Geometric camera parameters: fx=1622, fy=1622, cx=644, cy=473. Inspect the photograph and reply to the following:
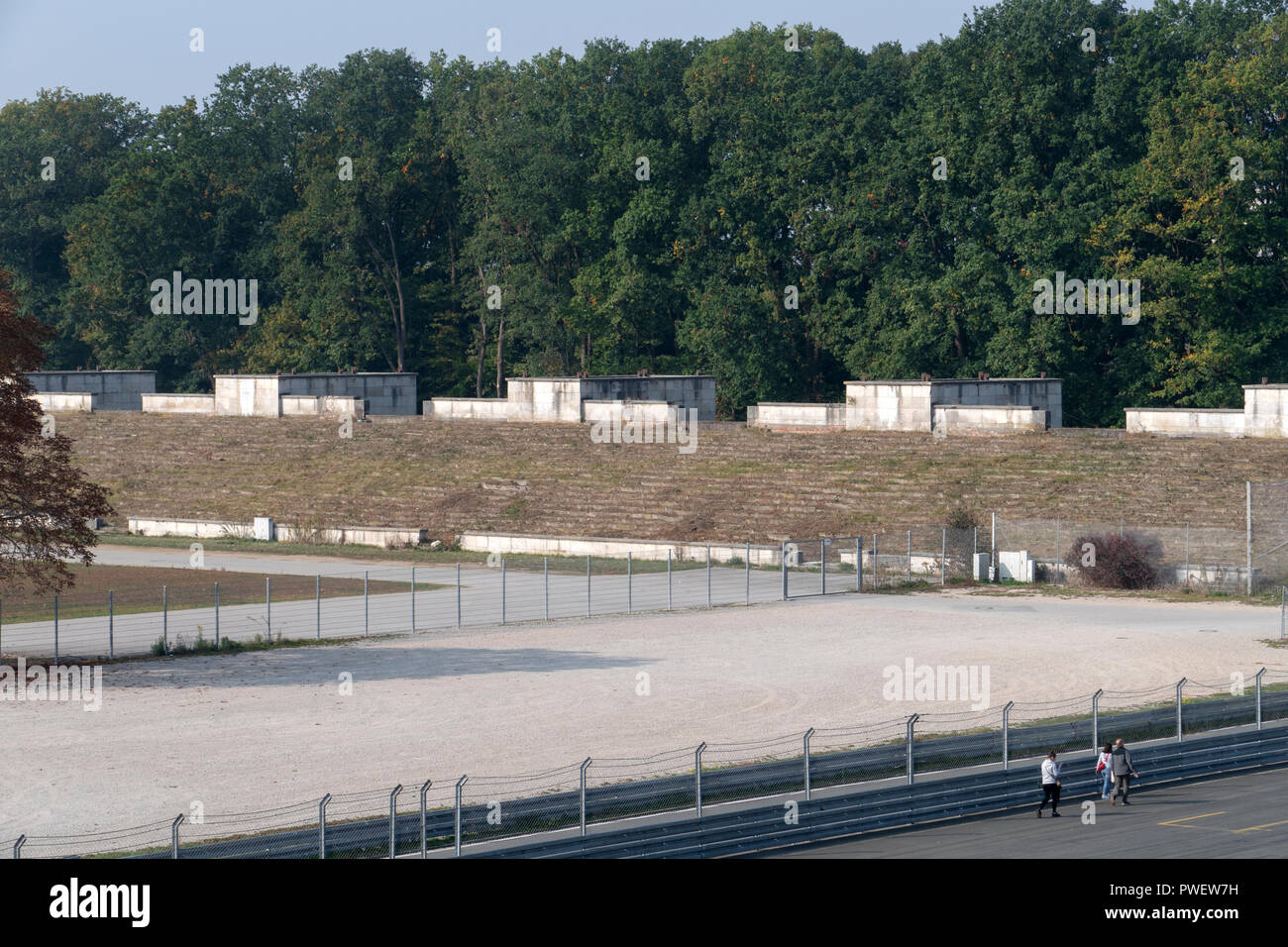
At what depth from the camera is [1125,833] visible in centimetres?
2231

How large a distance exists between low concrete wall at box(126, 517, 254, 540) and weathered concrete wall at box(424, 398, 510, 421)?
13.7 m

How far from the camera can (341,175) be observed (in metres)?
102

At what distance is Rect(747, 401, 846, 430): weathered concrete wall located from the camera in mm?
65438

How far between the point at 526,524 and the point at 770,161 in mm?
34792

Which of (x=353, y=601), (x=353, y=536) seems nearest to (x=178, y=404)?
(x=353, y=536)

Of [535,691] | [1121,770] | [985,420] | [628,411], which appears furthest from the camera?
[628,411]

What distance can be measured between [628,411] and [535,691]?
3719 cm

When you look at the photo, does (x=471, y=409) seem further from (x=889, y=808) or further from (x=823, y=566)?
(x=889, y=808)

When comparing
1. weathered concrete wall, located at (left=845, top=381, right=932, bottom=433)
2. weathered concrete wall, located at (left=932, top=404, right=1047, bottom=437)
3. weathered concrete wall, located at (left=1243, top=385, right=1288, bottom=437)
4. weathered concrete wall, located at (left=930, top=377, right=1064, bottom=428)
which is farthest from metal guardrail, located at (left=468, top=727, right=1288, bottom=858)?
weathered concrete wall, located at (left=930, top=377, right=1064, bottom=428)

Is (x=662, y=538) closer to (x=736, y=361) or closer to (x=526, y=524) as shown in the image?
(x=526, y=524)

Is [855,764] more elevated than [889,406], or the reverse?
[889,406]

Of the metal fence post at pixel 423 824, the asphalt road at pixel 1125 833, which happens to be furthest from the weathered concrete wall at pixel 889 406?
the metal fence post at pixel 423 824

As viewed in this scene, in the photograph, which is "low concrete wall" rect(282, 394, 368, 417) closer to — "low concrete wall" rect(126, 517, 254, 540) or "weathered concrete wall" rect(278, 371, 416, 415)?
"weathered concrete wall" rect(278, 371, 416, 415)
